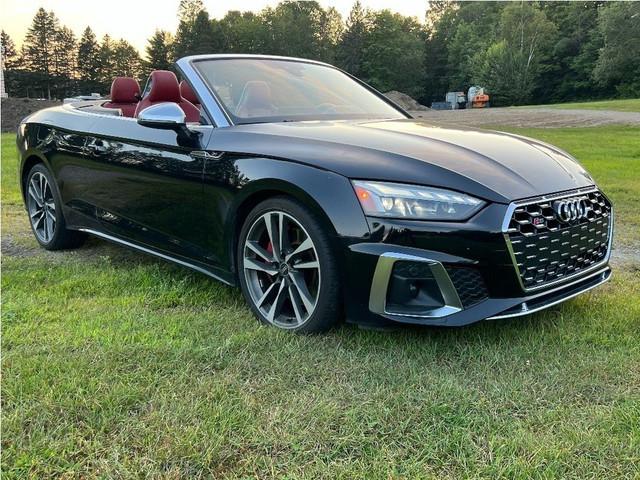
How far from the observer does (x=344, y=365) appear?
2664 mm

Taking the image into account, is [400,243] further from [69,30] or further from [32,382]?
[69,30]

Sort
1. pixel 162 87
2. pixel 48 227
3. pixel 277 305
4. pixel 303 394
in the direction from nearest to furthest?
pixel 303 394, pixel 277 305, pixel 162 87, pixel 48 227

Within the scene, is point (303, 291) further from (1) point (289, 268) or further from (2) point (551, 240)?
(2) point (551, 240)

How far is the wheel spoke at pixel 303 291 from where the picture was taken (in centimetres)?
291

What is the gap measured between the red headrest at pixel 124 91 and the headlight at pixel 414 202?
3.59 metres

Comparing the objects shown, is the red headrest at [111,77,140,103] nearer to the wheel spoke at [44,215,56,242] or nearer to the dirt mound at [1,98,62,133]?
the wheel spoke at [44,215,56,242]

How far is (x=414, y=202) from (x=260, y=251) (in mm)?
909

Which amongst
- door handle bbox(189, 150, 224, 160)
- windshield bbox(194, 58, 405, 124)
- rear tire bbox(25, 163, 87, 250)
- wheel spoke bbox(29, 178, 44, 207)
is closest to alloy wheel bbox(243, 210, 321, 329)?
door handle bbox(189, 150, 224, 160)

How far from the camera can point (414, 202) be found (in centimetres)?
259

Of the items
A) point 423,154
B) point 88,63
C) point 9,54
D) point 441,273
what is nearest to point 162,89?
point 423,154

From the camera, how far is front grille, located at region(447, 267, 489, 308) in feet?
8.40

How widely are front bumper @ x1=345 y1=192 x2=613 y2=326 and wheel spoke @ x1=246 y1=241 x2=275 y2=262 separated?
54 cm

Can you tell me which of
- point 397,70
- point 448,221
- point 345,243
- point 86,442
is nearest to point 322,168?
point 345,243

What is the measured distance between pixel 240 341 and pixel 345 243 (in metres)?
0.72
